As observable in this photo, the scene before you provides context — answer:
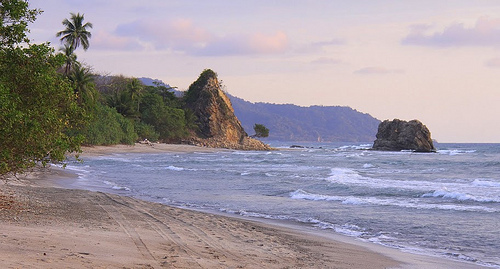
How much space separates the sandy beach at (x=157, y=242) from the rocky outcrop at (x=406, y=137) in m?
78.0

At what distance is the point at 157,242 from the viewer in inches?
343

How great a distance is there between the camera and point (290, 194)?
67.6 feet

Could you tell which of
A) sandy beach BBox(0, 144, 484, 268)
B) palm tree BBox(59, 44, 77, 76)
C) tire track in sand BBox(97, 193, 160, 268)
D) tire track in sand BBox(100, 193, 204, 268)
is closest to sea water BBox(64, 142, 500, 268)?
sandy beach BBox(0, 144, 484, 268)

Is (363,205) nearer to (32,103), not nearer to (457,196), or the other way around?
(457,196)

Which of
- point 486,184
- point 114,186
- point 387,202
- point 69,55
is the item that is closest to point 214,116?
point 69,55

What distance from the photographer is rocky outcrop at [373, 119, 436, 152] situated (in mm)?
86938

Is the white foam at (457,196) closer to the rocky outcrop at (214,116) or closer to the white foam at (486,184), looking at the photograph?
the white foam at (486,184)

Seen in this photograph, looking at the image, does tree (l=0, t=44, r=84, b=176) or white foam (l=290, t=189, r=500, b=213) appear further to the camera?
white foam (l=290, t=189, r=500, b=213)

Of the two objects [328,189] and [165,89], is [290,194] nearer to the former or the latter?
[328,189]

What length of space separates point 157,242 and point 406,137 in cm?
8375

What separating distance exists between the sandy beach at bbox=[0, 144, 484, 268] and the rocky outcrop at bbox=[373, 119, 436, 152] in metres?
78.0

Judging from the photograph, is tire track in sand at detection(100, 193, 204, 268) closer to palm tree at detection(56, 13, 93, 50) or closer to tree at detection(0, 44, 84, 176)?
tree at detection(0, 44, 84, 176)

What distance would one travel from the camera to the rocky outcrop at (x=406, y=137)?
86938mm

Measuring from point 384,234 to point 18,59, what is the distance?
855cm
